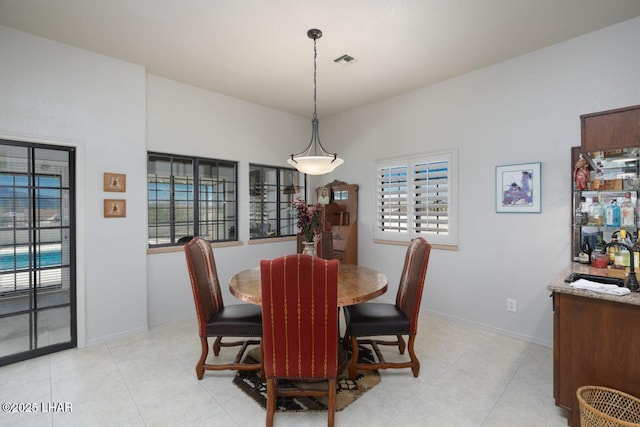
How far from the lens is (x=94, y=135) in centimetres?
307

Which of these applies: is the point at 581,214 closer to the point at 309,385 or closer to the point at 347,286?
the point at 347,286

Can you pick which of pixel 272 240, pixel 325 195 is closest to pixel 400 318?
pixel 272 240

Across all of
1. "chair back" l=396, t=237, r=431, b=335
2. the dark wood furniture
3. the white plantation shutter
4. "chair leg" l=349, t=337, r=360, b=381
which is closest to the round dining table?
"chair back" l=396, t=237, r=431, b=335

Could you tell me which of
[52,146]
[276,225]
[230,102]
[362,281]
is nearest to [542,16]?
[362,281]

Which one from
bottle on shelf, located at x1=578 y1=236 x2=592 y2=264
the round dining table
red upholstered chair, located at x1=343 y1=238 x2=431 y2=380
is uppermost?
bottle on shelf, located at x1=578 y1=236 x2=592 y2=264

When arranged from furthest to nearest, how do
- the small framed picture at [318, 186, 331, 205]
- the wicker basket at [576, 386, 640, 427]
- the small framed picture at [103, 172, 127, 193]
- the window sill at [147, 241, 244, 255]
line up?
the small framed picture at [318, 186, 331, 205] → the window sill at [147, 241, 244, 255] → the small framed picture at [103, 172, 127, 193] → the wicker basket at [576, 386, 640, 427]

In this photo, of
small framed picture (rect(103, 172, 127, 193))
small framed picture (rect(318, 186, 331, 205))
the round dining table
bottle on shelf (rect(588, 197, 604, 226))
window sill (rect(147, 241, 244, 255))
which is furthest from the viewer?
small framed picture (rect(318, 186, 331, 205))

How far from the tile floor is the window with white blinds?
4.62ft

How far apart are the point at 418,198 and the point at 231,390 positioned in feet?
10.00

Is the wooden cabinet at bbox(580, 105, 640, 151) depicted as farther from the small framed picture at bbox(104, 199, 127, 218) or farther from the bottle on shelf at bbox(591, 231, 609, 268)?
the small framed picture at bbox(104, 199, 127, 218)

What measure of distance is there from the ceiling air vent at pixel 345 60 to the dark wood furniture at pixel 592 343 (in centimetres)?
267

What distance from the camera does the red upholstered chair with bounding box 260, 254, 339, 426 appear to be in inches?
66.9

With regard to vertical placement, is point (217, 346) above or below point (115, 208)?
below

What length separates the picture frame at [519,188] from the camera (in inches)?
119
